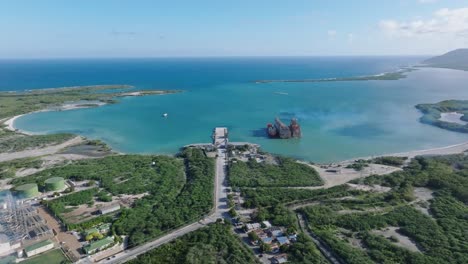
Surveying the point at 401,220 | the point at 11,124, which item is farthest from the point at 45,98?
the point at 401,220

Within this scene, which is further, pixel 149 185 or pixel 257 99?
pixel 257 99

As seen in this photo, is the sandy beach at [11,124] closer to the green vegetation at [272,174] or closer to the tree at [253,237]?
the green vegetation at [272,174]

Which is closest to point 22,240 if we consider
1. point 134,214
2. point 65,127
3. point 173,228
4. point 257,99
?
point 134,214

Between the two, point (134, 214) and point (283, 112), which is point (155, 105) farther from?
point (134, 214)

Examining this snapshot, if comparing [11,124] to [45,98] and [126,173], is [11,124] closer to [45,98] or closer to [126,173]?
[45,98]

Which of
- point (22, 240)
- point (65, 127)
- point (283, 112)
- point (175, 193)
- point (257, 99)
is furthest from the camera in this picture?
point (257, 99)

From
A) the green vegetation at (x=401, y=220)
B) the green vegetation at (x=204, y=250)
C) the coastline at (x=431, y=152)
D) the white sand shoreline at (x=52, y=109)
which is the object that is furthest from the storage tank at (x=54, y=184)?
the coastline at (x=431, y=152)

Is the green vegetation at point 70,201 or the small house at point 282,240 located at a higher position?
the green vegetation at point 70,201
